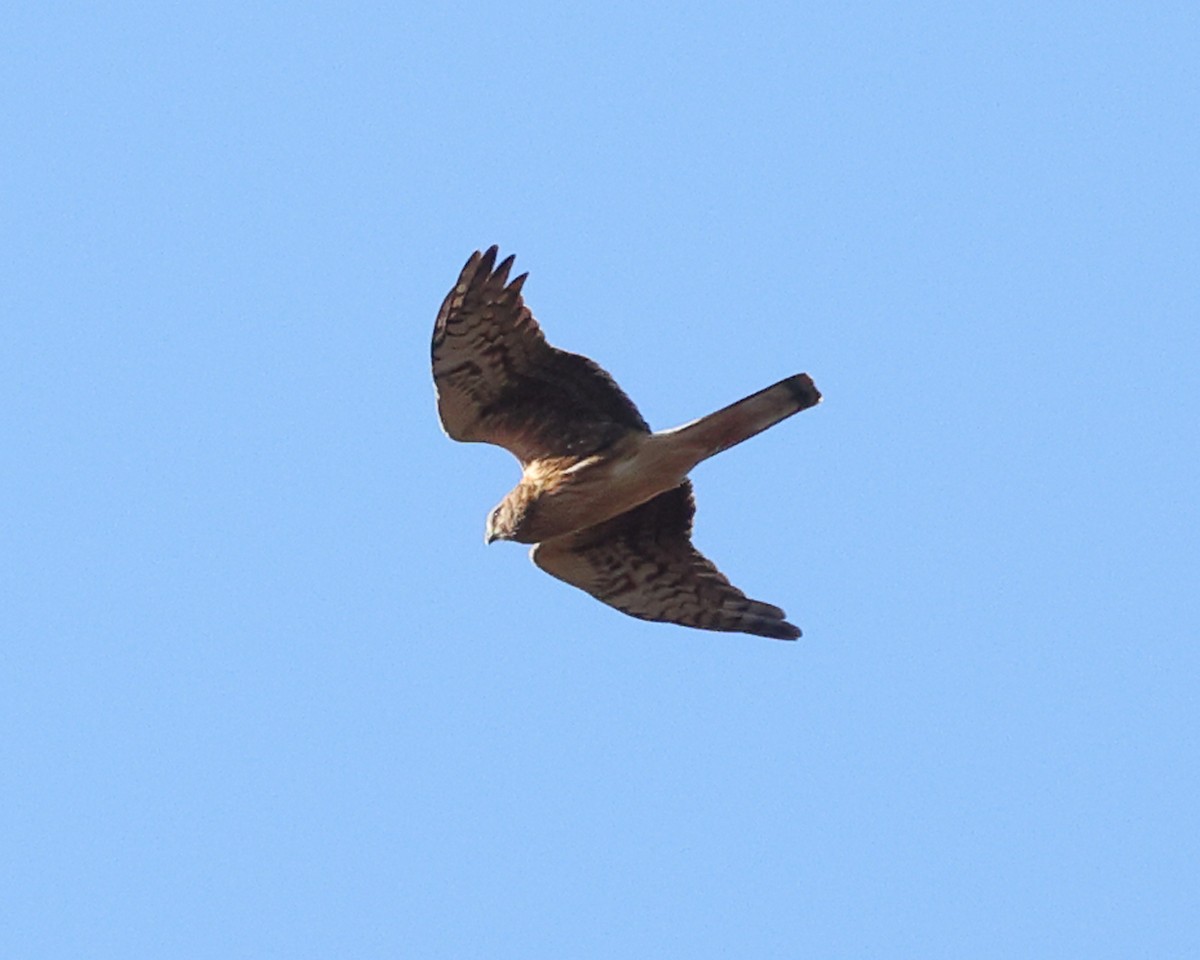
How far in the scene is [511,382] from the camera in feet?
50.1

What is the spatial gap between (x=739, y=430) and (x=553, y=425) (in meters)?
1.35

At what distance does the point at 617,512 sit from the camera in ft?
50.8

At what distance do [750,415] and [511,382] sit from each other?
5.48ft

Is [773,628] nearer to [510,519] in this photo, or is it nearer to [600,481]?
[600,481]

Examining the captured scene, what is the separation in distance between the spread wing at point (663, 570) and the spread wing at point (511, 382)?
1.07m

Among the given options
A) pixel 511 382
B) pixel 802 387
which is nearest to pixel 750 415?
pixel 802 387

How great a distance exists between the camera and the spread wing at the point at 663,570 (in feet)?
53.2

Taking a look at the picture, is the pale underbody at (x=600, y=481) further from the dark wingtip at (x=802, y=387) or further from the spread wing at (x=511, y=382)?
the dark wingtip at (x=802, y=387)

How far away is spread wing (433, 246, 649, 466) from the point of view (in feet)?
48.8

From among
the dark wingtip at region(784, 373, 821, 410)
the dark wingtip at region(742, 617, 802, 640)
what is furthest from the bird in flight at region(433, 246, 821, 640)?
the dark wingtip at region(742, 617, 802, 640)

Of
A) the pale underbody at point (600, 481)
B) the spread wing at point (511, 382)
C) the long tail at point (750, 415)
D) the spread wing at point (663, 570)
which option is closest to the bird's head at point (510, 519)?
the pale underbody at point (600, 481)

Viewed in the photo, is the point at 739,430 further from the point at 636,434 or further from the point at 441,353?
the point at 441,353

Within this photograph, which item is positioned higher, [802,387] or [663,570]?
[802,387]

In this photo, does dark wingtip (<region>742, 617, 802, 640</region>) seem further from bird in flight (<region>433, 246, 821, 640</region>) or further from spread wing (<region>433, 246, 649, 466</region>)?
spread wing (<region>433, 246, 649, 466</region>)
